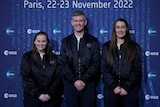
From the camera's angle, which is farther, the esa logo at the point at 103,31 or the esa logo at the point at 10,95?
the esa logo at the point at 10,95

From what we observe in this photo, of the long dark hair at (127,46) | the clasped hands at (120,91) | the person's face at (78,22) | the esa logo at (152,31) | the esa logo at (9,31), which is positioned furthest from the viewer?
the esa logo at (9,31)

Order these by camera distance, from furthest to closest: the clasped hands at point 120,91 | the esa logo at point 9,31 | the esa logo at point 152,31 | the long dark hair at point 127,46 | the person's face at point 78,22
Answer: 1. the esa logo at point 9,31
2. the esa logo at point 152,31
3. the person's face at point 78,22
4. the long dark hair at point 127,46
5. the clasped hands at point 120,91

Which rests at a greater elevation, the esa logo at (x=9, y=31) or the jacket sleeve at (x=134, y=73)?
the esa logo at (x=9, y=31)

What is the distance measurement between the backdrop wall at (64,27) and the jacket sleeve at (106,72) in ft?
1.20

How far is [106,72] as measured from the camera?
328 cm

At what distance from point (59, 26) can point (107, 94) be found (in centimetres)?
108

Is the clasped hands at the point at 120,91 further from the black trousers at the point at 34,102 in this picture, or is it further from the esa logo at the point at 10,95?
the esa logo at the point at 10,95

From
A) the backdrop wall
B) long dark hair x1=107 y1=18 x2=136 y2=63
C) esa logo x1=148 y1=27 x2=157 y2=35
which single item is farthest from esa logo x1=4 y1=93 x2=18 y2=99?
esa logo x1=148 y1=27 x2=157 y2=35

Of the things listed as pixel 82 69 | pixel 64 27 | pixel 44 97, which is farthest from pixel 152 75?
pixel 44 97

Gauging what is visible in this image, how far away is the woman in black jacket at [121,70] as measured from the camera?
3.23 meters

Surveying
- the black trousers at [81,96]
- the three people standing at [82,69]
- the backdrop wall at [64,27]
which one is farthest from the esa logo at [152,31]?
the black trousers at [81,96]

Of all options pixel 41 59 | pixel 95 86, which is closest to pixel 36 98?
pixel 41 59

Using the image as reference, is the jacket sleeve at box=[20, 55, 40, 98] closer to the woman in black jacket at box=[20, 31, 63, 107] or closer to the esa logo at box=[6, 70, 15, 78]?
the woman in black jacket at box=[20, 31, 63, 107]

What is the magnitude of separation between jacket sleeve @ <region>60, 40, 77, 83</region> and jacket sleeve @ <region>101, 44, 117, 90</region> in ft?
1.09
